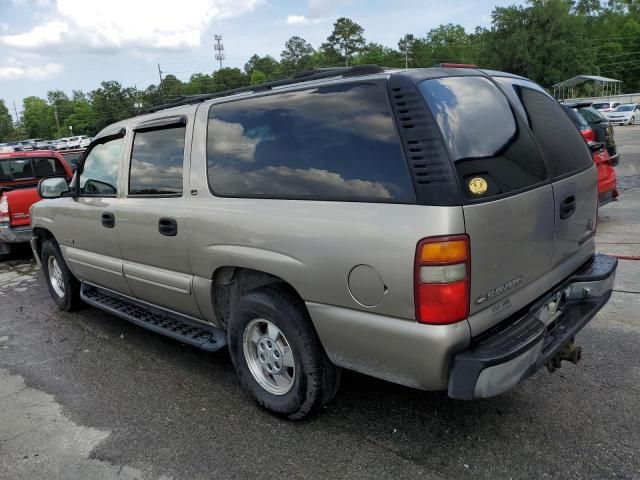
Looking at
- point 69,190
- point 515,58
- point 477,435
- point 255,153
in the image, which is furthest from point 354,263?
point 515,58

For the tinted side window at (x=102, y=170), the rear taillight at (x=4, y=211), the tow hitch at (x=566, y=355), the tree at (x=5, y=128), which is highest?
the tree at (x=5, y=128)

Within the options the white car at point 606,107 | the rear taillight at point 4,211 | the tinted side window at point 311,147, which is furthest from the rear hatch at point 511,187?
the white car at point 606,107

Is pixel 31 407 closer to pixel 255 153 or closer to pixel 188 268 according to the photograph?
pixel 188 268

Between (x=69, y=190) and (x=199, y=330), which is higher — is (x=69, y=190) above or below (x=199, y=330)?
above

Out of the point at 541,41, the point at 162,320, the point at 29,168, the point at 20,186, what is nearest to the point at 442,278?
the point at 162,320

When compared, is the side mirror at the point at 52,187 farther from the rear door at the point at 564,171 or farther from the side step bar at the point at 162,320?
the rear door at the point at 564,171

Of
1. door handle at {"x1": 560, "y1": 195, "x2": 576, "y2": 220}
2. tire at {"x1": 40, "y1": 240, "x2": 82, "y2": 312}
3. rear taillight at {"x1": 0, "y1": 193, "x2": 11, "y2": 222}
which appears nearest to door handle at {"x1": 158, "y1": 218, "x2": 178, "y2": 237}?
tire at {"x1": 40, "y1": 240, "x2": 82, "y2": 312}

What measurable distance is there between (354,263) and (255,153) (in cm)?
105

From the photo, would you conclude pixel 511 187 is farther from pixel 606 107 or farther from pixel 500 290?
pixel 606 107

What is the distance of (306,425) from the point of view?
316cm

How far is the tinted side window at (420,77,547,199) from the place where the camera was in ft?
8.05

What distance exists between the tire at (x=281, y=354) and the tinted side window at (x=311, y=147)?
0.64 m

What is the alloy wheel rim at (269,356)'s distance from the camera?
3.13m

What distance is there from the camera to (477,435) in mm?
2926
